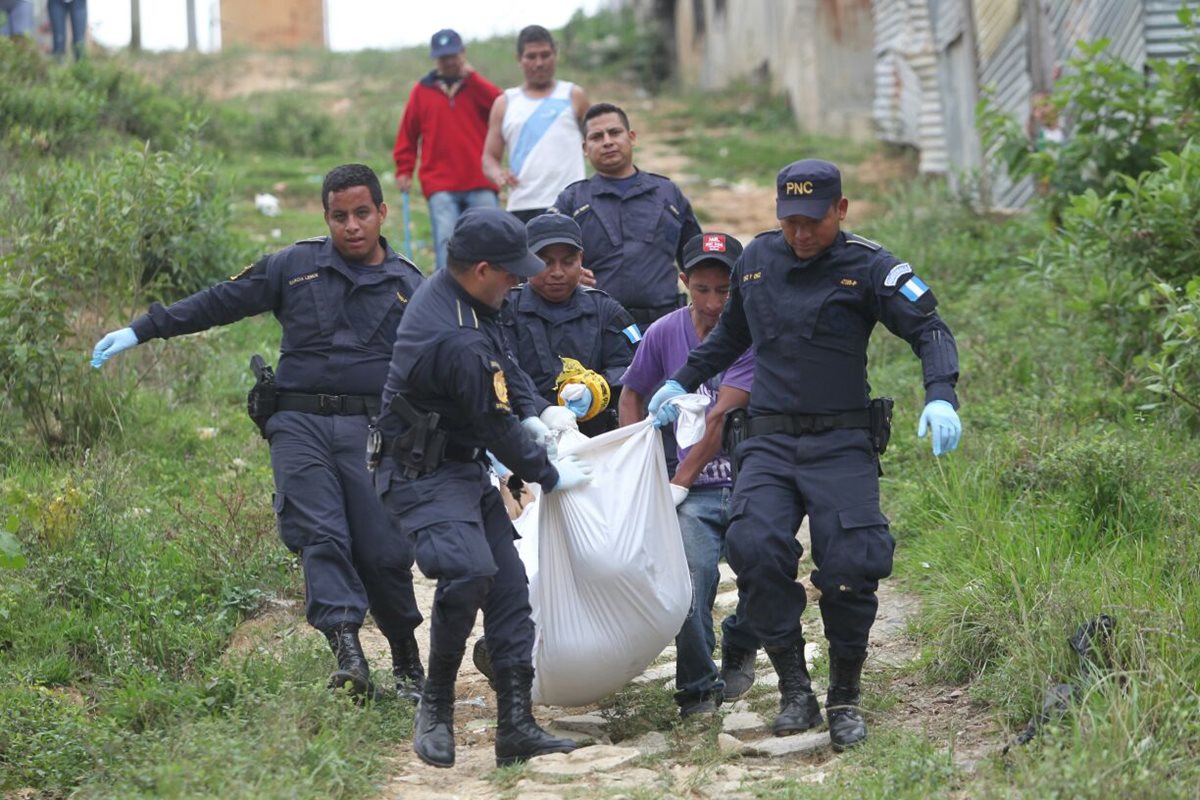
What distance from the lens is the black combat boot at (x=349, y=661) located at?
16.5 feet

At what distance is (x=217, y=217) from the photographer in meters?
10.5

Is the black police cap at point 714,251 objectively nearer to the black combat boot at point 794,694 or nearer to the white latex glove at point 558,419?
the white latex glove at point 558,419

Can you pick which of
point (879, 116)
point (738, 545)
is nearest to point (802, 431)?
point (738, 545)

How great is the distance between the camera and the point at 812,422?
4.73m

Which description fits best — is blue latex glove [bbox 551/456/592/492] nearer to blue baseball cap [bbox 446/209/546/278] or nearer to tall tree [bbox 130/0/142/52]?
blue baseball cap [bbox 446/209/546/278]

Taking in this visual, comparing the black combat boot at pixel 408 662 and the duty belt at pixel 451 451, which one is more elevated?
the duty belt at pixel 451 451

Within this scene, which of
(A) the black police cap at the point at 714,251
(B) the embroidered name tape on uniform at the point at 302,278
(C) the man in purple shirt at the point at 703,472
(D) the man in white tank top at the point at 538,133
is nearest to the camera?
(C) the man in purple shirt at the point at 703,472

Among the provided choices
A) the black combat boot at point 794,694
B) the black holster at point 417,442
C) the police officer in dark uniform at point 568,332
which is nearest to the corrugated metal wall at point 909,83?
the police officer in dark uniform at point 568,332

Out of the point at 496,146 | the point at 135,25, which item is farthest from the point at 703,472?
the point at 135,25

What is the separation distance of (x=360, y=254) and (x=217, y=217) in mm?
5420

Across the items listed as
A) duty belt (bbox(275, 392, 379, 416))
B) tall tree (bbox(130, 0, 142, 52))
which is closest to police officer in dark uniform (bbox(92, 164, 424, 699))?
duty belt (bbox(275, 392, 379, 416))

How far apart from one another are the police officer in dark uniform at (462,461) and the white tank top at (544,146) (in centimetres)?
421

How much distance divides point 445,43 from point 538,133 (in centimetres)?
121

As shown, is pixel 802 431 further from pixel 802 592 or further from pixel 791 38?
pixel 791 38
